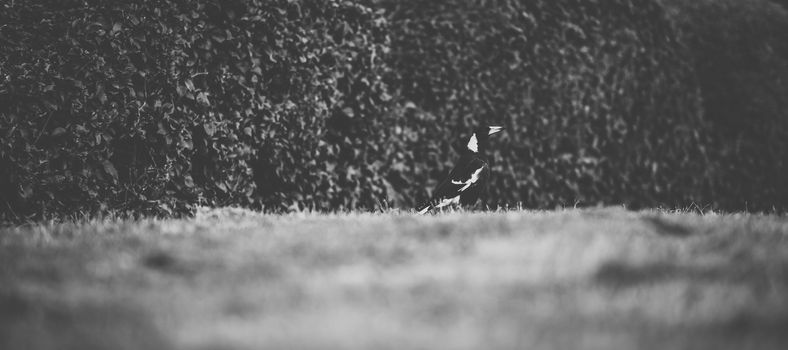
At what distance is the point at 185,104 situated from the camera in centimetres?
608

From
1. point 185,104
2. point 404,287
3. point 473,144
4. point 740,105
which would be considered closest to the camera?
point 404,287

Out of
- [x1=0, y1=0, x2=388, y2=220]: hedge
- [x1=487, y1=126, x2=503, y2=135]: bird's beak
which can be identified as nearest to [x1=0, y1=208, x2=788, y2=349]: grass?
[x1=0, y1=0, x2=388, y2=220]: hedge

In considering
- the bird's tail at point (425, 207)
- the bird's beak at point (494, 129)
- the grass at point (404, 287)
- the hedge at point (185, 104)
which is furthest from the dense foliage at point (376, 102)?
the grass at point (404, 287)

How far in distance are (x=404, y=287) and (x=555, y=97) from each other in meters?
4.97

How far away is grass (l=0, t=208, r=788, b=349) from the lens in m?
2.75

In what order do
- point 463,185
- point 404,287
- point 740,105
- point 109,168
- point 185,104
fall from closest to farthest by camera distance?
point 404,287
point 109,168
point 185,104
point 463,185
point 740,105

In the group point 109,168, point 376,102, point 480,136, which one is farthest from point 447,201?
point 109,168

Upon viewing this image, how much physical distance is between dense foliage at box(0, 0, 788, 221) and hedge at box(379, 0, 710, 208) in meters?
0.02

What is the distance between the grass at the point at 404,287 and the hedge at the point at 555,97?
2936mm

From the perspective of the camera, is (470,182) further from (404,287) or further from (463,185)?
(404,287)

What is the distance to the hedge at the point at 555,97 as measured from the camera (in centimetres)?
740

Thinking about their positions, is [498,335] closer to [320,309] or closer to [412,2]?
[320,309]

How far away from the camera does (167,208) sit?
6035 millimetres

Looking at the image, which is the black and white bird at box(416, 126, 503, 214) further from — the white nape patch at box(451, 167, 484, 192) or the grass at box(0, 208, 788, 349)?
the grass at box(0, 208, 788, 349)
